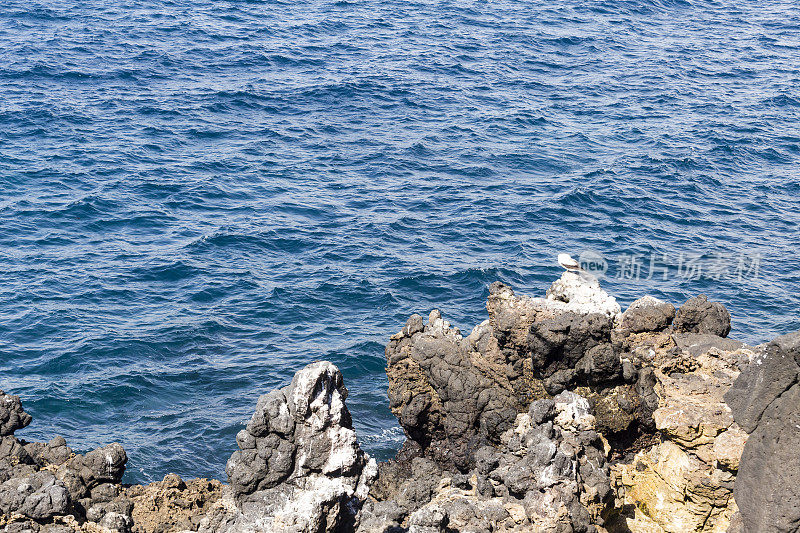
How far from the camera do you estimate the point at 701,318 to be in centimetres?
1811

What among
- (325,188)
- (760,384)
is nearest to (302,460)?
(760,384)

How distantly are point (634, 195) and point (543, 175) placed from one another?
4.68 meters

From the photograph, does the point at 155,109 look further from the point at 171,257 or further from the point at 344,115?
the point at 171,257

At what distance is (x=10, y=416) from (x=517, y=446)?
30.6 feet

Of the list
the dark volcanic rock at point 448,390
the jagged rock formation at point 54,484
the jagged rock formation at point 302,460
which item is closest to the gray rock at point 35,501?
the jagged rock formation at point 54,484

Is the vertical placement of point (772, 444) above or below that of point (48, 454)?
above

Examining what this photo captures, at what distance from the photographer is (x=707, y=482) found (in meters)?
14.5

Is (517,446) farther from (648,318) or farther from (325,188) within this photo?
(325,188)

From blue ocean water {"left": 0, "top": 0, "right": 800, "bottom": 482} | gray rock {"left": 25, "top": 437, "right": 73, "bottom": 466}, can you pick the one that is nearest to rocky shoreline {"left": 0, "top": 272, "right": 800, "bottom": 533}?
gray rock {"left": 25, "top": 437, "right": 73, "bottom": 466}

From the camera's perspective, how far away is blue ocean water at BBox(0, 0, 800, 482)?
95.6 feet

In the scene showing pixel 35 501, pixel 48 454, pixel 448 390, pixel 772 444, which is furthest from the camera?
pixel 448 390

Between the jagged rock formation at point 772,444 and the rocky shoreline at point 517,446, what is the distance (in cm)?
3

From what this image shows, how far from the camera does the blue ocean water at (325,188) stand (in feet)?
95.6

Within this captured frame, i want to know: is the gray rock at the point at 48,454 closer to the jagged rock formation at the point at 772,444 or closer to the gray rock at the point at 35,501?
the gray rock at the point at 35,501
